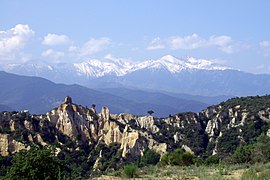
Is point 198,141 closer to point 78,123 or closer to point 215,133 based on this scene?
point 215,133

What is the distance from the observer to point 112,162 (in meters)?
50.8

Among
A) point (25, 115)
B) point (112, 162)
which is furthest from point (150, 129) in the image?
point (25, 115)

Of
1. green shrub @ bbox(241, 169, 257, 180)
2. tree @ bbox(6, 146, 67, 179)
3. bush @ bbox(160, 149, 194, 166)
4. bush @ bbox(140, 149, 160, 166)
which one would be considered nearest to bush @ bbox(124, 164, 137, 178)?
tree @ bbox(6, 146, 67, 179)

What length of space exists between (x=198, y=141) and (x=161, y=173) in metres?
41.8

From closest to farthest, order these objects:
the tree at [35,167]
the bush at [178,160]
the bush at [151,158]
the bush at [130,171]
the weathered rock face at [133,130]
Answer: the bush at [130,171] < the tree at [35,167] < the bush at [178,160] < the bush at [151,158] < the weathered rock face at [133,130]

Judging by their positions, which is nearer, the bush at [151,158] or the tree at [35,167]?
the tree at [35,167]

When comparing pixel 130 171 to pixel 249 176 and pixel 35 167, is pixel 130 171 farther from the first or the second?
pixel 249 176

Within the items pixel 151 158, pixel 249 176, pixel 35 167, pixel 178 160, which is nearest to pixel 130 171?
pixel 35 167

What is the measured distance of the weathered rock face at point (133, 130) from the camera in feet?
180

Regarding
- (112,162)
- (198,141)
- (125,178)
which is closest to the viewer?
(125,178)

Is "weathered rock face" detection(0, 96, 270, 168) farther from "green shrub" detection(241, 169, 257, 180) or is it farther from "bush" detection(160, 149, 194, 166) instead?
"green shrub" detection(241, 169, 257, 180)

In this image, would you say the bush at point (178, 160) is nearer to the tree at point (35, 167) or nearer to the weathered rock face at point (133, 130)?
the tree at point (35, 167)

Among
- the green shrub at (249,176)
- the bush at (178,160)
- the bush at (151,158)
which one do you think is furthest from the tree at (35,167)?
the bush at (151,158)

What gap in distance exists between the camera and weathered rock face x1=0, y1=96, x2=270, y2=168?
180ft
